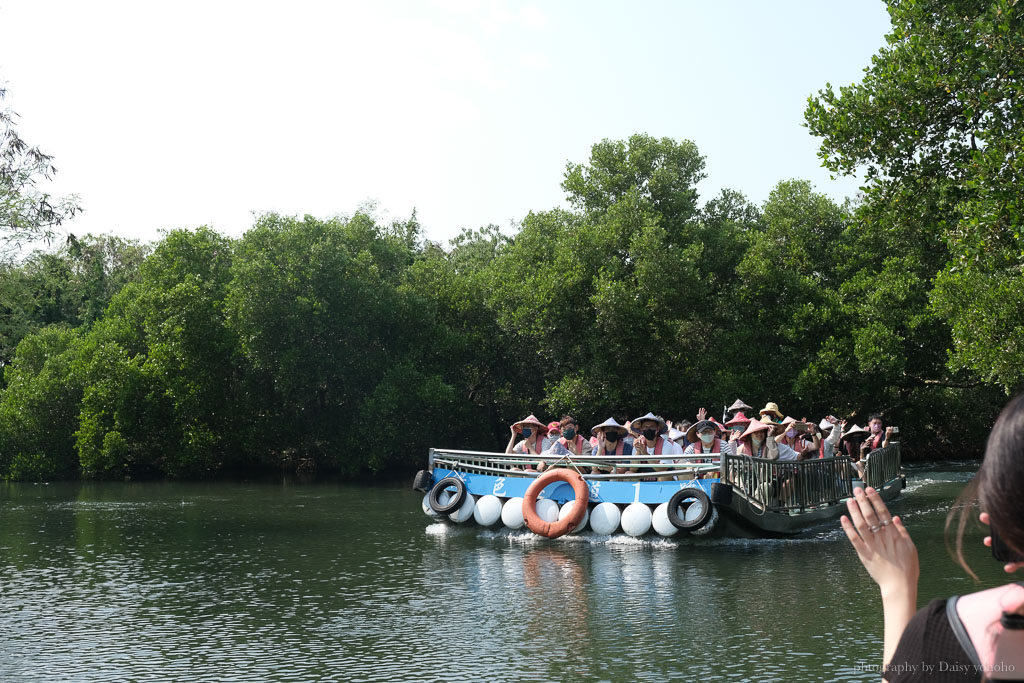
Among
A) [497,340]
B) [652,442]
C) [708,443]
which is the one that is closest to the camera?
[708,443]

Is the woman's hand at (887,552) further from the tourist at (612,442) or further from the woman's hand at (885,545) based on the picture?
the tourist at (612,442)

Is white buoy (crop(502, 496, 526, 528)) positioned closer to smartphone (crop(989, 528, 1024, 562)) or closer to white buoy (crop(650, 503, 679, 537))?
white buoy (crop(650, 503, 679, 537))

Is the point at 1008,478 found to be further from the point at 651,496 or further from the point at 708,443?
the point at 708,443

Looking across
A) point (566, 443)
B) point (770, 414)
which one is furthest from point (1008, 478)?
point (770, 414)

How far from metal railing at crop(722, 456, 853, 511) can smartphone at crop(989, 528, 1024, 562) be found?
15.6 metres

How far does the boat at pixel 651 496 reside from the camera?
17.7 m

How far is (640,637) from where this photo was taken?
34.4 feet

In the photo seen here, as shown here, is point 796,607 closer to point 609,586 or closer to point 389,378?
point 609,586

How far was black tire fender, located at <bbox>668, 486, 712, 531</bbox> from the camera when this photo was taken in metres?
17.4

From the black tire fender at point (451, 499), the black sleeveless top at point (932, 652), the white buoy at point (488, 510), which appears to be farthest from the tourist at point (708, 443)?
the black sleeveless top at point (932, 652)

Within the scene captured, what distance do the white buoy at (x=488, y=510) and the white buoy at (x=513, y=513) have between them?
33cm

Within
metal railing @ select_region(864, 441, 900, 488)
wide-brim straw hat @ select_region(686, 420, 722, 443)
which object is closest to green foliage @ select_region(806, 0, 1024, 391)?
Result: metal railing @ select_region(864, 441, 900, 488)

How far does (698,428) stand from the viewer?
21203 millimetres

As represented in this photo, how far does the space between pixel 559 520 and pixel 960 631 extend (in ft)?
54.1
